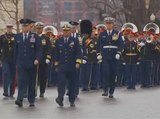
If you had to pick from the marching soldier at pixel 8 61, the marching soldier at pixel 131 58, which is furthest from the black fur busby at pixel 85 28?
the marching soldier at pixel 8 61

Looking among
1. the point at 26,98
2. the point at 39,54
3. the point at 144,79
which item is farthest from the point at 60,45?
the point at 144,79

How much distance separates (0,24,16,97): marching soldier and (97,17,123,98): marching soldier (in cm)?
253

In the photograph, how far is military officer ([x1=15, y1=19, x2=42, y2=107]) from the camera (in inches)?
655

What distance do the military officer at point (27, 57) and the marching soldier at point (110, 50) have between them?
284 cm

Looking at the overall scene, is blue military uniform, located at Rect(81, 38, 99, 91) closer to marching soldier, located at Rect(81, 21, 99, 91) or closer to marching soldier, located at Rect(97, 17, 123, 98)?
marching soldier, located at Rect(81, 21, 99, 91)

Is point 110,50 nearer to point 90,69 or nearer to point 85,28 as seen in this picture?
point 85,28

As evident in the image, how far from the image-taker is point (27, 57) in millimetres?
16672

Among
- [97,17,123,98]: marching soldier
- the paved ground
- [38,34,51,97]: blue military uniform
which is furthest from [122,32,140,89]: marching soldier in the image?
[38,34,51,97]: blue military uniform

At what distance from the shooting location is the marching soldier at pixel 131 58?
22.9 meters

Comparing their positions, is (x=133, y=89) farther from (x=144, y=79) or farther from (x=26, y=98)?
(x=26, y=98)

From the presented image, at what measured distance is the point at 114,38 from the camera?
18906 millimetres

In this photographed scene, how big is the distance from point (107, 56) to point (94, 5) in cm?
3073

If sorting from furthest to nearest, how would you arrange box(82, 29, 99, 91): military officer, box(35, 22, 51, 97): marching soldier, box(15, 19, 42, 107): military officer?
1. box(82, 29, 99, 91): military officer
2. box(35, 22, 51, 97): marching soldier
3. box(15, 19, 42, 107): military officer

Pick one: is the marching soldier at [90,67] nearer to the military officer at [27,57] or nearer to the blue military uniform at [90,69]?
the blue military uniform at [90,69]
